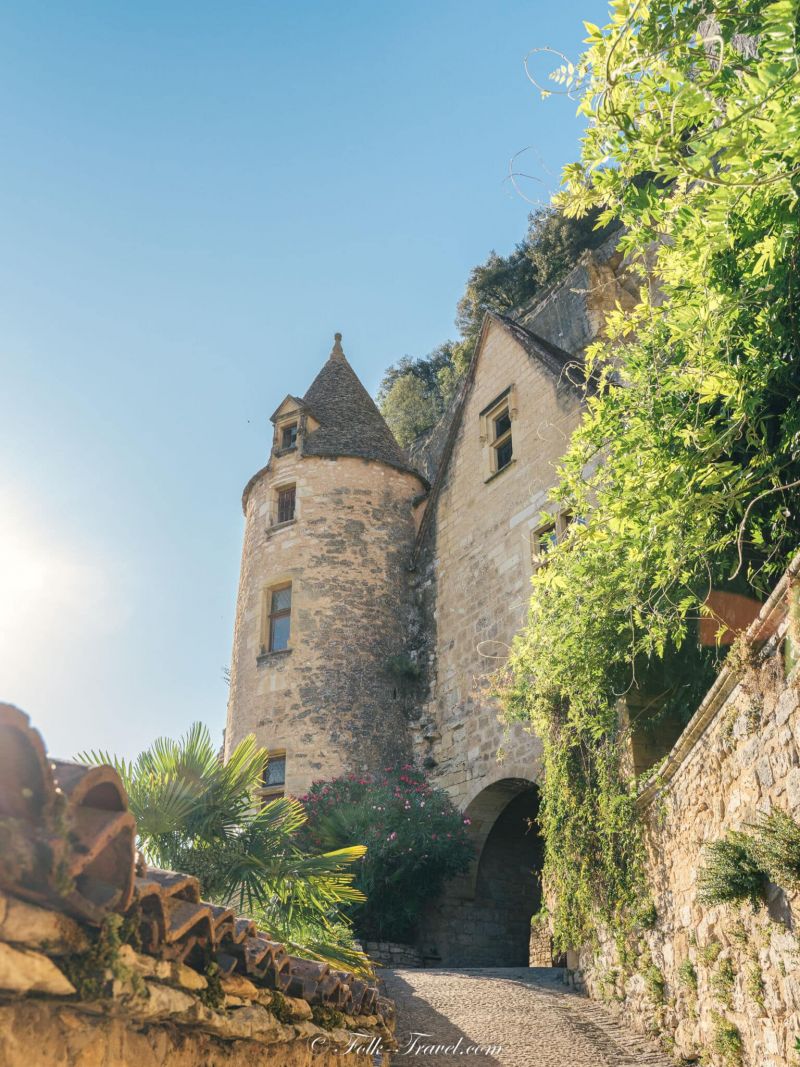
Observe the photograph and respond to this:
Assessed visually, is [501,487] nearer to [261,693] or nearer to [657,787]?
[261,693]

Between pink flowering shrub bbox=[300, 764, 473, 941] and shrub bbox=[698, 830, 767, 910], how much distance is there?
7401mm

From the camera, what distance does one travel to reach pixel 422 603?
15922 millimetres

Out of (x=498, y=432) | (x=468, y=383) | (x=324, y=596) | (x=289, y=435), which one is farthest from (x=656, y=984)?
(x=289, y=435)

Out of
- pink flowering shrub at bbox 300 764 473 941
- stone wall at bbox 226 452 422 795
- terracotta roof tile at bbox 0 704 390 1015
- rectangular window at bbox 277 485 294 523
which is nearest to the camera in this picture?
terracotta roof tile at bbox 0 704 390 1015

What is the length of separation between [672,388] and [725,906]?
3.25 meters

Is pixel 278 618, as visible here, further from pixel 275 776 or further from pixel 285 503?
pixel 275 776

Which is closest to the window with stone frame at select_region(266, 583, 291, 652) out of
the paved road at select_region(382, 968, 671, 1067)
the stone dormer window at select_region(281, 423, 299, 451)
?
the stone dormer window at select_region(281, 423, 299, 451)

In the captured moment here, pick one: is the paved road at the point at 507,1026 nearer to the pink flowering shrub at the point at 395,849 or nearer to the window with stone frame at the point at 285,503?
the pink flowering shrub at the point at 395,849

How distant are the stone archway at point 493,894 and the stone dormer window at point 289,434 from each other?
7.87 metres

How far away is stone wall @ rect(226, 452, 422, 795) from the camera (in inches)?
564

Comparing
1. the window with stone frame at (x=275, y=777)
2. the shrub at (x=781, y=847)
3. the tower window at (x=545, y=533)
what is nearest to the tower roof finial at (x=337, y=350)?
the tower window at (x=545, y=533)

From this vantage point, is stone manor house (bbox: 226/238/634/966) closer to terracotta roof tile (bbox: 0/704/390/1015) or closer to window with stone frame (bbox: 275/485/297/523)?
window with stone frame (bbox: 275/485/297/523)

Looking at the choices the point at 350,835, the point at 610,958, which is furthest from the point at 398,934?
the point at 610,958

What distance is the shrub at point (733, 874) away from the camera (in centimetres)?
476
